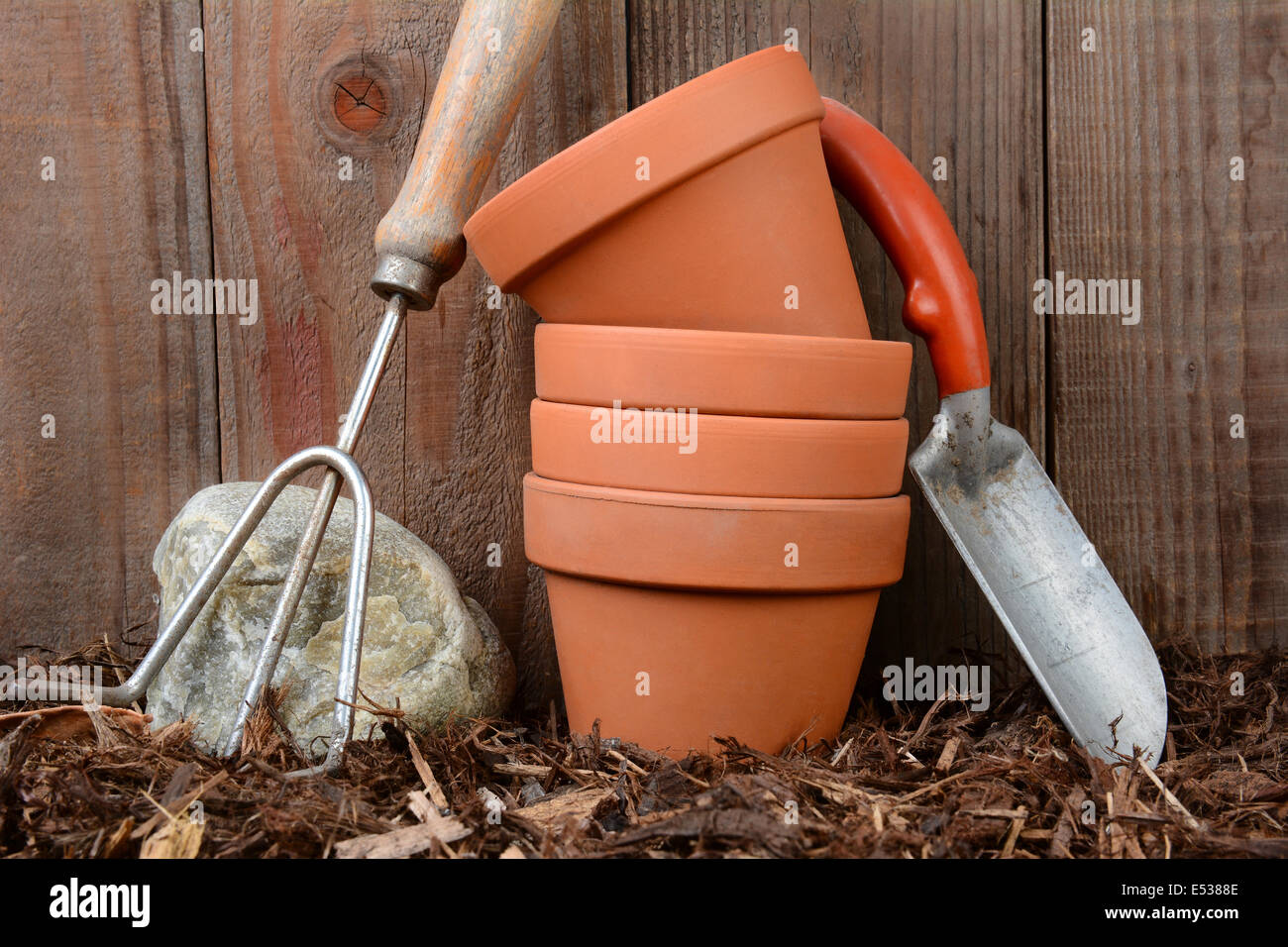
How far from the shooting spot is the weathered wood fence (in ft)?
3.67

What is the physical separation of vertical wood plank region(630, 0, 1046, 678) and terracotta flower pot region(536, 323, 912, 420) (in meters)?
0.30

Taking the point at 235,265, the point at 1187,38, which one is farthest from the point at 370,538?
the point at 1187,38

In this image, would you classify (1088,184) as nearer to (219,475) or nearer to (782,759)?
(782,759)

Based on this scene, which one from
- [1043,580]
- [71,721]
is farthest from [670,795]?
[71,721]

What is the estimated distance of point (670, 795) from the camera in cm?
78

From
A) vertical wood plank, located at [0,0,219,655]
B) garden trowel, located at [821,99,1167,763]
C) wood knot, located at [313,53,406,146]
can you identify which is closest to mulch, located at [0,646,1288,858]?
garden trowel, located at [821,99,1167,763]

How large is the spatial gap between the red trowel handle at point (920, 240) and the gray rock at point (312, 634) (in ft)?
1.81

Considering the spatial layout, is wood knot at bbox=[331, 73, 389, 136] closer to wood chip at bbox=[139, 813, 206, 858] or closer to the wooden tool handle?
the wooden tool handle

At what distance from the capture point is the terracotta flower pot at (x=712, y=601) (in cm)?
82

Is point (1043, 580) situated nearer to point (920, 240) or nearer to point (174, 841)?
point (920, 240)

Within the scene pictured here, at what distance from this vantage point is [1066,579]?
0.95 meters

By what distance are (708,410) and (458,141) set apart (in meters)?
0.37

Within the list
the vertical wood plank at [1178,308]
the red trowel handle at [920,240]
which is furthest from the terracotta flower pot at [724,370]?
the vertical wood plank at [1178,308]

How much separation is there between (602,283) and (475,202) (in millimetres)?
191
